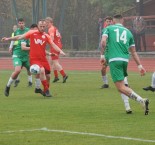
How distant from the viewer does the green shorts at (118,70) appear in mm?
14188

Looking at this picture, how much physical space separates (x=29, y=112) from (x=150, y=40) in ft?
107

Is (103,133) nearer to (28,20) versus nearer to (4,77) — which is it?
(4,77)

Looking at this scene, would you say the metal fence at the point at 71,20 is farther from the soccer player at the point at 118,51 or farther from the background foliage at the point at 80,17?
the soccer player at the point at 118,51

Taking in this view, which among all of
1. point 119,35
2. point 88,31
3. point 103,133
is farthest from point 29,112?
point 88,31

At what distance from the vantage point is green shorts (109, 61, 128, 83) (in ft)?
46.5

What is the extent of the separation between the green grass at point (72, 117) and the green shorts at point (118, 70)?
0.78m

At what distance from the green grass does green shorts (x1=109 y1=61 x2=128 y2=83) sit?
78 cm

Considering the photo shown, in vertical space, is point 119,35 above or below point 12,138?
above

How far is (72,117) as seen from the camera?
14.0m

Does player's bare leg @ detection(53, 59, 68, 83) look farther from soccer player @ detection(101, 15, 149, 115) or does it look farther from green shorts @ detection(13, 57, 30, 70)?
soccer player @ detection(101, 15, 149, 115)

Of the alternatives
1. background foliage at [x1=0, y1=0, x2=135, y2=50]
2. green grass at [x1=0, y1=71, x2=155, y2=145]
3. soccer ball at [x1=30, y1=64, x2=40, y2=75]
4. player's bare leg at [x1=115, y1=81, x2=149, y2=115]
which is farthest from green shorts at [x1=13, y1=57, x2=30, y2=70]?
background foliage at [x1=0, y1=0, x2=135, y2=50]

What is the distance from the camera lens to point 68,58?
46500 mm

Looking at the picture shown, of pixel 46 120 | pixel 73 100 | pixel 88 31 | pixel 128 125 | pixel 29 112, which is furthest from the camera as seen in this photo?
pixel 88 31

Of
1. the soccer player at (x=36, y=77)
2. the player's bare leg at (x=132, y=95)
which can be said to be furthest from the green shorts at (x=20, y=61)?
the player's bare leg at (x=132, y=95)
